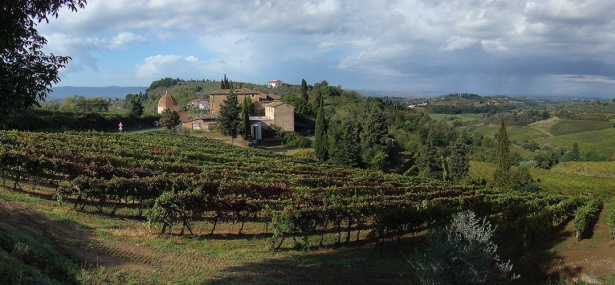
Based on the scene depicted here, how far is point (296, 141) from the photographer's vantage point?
60625mm

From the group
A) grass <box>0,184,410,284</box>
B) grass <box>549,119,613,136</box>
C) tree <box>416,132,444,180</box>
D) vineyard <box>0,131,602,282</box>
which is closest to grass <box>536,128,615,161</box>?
grass <box>549,119,613,136</box>

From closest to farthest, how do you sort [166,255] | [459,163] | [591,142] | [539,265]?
[166,255] < [539,265] < [459,163] < [591,142]

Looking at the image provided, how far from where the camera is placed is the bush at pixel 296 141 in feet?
198

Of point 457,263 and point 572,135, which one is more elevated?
point 457,263

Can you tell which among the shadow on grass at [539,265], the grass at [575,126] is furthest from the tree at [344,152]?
the grass at [575,126]

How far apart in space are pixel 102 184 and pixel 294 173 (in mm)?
18816

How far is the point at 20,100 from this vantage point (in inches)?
283

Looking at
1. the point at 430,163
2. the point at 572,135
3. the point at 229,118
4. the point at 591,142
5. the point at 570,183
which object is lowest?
the point at 570,183

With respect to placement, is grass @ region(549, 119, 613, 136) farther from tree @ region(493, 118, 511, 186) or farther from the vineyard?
the vineyard

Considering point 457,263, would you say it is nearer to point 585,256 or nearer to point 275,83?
point 585,256

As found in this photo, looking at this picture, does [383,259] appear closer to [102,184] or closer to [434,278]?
[434,278]

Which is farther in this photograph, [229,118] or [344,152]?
[229,118]

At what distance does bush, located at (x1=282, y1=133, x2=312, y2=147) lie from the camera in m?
60.3

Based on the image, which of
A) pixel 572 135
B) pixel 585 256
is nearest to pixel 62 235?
pixel 585 256
